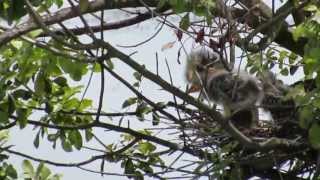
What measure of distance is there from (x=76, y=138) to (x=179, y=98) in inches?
16.9

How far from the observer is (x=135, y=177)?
58.2 inches

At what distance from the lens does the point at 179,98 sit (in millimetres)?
1023

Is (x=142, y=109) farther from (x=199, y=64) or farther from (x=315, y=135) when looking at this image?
(x=315, y=135)

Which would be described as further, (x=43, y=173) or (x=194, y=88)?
(x=43, y=173)

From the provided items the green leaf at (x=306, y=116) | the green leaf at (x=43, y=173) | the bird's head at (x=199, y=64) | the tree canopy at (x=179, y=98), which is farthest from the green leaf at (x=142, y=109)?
the green leaf at (x=306, y=116)

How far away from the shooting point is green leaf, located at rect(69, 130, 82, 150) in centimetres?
140

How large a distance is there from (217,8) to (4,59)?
0.39 meters

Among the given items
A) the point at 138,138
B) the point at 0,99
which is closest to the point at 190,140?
the point at 138,138

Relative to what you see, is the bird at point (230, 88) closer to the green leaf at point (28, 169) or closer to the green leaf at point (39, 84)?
the green leaf at point (39, 84)

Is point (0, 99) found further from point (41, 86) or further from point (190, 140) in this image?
point (190, 140)

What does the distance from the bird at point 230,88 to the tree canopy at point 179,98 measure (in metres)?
0.02

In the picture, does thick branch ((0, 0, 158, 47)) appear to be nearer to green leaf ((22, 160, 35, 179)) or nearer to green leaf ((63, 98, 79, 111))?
green leaf ((63, 98, 79, 111))

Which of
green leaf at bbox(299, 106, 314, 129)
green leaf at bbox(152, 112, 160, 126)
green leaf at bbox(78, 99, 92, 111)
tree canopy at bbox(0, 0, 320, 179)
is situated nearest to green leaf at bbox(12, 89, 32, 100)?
tree canopy at bbox(0, 0, 320, 179)

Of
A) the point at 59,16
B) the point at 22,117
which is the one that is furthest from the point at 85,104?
the point at 59,16
